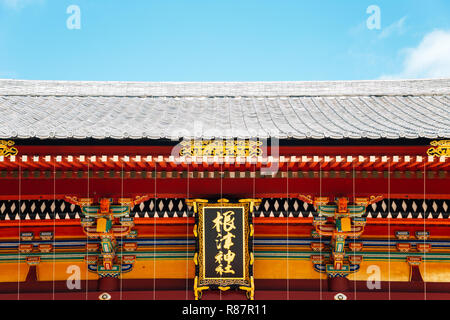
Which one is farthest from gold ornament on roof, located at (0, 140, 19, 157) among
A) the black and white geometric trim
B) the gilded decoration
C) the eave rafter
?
the gilded decoration

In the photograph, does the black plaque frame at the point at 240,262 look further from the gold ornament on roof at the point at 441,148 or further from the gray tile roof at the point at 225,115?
the gold ornament on roof at the point at 441,148

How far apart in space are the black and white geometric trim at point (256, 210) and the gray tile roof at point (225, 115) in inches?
51.4

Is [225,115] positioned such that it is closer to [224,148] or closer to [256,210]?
[256,210]

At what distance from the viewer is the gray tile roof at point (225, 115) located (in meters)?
5.13

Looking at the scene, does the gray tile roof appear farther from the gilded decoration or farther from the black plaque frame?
the black plaque frame

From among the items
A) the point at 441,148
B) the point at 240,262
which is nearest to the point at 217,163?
the point at 240,262

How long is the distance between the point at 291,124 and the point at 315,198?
136 cm

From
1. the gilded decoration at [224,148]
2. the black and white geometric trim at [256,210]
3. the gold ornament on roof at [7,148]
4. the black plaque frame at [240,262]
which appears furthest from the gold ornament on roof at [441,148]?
the gold ornament on roof at [7,148]

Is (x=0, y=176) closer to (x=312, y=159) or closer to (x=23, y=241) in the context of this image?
(x=23, y=241)

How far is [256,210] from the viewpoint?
6094mm

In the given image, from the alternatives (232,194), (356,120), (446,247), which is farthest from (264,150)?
(446,247)

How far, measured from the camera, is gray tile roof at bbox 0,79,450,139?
513 centimetres

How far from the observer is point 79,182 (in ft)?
19.0

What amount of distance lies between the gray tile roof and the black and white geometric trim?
1306 mm
